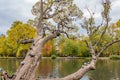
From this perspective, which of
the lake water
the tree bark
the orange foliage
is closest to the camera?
the tree bark

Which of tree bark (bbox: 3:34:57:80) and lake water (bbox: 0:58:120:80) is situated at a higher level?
tree bark (bbox: 3:34:57:80)

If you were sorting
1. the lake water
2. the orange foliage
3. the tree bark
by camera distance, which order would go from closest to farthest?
the tree bark → the lake water → the orange foliage

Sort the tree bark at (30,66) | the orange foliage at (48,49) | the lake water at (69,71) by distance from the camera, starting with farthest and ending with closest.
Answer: the orange foliage at (48,49)
the lake water at (69,71)
the tree bark at (30,66)

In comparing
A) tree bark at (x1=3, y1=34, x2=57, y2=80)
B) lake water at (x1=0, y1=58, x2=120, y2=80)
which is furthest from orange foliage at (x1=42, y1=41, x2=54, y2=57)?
tree bark at (x1=3, y1=34, x2=57, y2=80)

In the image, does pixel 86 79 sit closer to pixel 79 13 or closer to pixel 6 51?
pixel 79 13

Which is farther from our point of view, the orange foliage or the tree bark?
the orange foliage

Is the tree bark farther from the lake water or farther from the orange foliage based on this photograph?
the orange foliage

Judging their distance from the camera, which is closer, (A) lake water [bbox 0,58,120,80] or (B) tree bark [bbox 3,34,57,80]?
(B) tree bark [bbox 3,34,57,80]

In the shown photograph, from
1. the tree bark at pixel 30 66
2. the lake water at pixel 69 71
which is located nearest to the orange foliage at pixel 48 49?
the lake water at pixel 69 71

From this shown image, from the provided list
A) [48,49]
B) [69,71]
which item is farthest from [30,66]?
[48,49]

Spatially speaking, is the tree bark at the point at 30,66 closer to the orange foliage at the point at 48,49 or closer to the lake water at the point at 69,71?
the lake water at the point at 69,71

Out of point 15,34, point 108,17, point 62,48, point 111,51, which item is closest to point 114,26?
point 111,51

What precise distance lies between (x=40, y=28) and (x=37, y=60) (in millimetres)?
2057

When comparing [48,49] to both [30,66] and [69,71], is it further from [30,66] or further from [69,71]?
[30,66]
